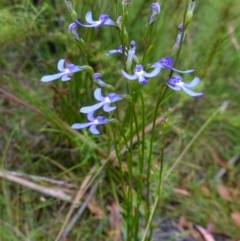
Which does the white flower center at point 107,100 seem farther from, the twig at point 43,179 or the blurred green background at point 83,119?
the twig at point 43,179

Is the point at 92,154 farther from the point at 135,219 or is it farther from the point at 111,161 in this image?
the point at 135,219

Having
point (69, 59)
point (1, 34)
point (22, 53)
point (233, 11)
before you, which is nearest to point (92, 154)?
point (69, 59)

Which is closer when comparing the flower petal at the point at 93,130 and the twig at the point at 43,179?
the flower petal at the point at 93,130

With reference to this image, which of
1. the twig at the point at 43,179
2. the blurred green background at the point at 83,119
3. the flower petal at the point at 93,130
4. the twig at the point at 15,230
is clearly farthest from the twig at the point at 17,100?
the flower petal at the point at 93,130

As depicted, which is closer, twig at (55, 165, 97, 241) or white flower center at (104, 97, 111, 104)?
white flower center at (104, 97, 111, 104)

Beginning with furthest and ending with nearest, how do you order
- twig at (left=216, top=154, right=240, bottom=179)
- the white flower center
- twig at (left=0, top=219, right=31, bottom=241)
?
twig at (left=216, top=154, right=240, bottom=179) → twig at (left=0, top=219, right=31, bottom=241) → the white flower center

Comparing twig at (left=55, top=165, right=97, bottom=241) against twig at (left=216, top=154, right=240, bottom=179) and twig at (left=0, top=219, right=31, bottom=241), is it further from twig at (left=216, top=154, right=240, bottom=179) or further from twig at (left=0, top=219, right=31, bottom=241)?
twig at (left=216, top=154, right=240, bottom=179)

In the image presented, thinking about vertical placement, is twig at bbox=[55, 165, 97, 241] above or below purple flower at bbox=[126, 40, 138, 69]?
below

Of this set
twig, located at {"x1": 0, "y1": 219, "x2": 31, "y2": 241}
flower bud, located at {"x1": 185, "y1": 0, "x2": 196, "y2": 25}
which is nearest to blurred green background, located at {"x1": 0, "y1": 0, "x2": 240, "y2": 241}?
twig, located at {"x1": 0, "y1": 219, "x2": 31, "y2": 241}
